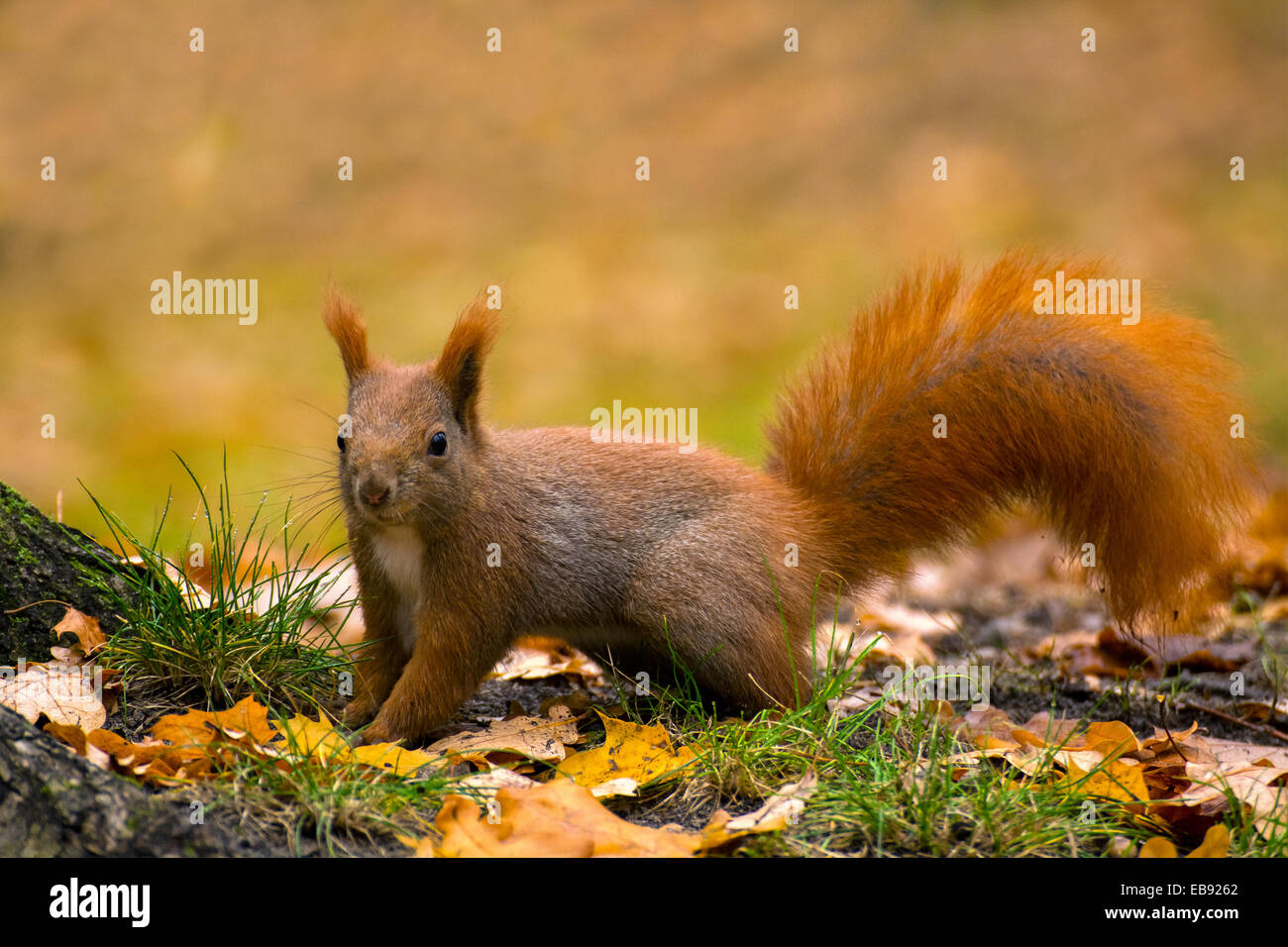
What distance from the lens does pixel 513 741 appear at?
8.44ft

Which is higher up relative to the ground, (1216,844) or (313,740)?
(313,740)

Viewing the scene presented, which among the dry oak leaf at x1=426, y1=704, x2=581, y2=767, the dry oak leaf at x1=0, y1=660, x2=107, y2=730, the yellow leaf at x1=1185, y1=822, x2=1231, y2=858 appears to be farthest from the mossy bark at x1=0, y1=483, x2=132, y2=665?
the yellow leaf at x1=1185, y1=822, x2=1231, y2=858

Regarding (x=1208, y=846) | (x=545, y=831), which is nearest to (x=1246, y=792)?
(x=1208, y=846)

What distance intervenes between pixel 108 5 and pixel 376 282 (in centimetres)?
300

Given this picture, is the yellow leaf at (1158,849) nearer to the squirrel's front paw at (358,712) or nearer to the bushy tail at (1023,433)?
the bushy tail at (1023,433)

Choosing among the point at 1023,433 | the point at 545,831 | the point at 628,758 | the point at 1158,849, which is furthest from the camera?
the point at 1023,433

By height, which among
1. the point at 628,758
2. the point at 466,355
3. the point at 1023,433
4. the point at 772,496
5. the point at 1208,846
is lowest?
the point at 1208,846

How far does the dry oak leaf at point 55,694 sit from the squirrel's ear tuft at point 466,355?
1.01 metres

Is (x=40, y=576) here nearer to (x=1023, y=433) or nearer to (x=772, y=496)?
(x=772, y=496)

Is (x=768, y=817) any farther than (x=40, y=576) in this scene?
No

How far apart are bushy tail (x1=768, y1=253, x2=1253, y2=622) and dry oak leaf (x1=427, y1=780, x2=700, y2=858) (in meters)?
1.17

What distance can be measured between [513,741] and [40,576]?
1.17 meters

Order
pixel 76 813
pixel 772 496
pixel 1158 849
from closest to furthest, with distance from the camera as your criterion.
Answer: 1. pixel 76 813
2. pixel 1158 849
3. pixel 772 496
